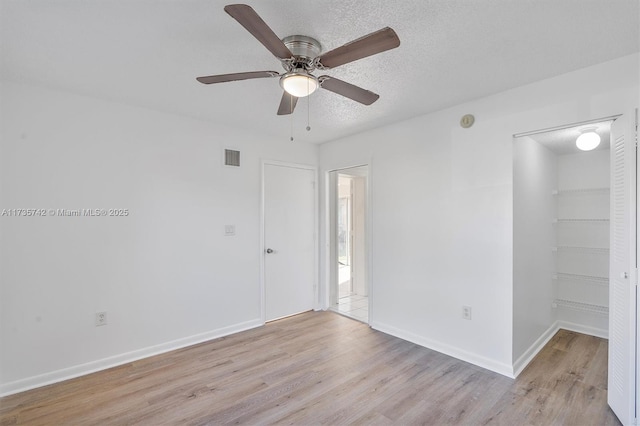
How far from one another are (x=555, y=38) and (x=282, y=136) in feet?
9.46

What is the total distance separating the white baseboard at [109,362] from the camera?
7.75ft

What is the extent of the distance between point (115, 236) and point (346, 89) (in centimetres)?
248

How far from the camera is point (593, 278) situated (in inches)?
131

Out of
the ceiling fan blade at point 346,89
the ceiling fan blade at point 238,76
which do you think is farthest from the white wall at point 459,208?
the ceiling fan blade at point 238,76

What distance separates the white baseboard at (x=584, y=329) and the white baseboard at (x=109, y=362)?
3.78 m

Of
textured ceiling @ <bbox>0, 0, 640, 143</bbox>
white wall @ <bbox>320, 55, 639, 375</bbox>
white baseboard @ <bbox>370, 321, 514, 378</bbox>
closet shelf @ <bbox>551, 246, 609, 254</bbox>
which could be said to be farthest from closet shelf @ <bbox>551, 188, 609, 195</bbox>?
white baseboard @ <bbox>370, 321, 514, 378</bbox>

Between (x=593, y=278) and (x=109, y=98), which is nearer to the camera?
(x=109, y=98)

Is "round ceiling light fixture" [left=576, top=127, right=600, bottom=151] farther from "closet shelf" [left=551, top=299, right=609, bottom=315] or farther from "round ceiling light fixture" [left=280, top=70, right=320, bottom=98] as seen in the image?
"round ceiling light fixture" [left=280, top=70, right=320, bottom=98]

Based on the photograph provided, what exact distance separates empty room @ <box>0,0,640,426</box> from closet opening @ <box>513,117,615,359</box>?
0.03m

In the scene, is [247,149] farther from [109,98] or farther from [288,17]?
[288,17]

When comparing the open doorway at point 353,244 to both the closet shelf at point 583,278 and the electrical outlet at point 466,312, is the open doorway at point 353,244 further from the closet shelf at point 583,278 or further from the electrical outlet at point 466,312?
the closet shelf at point 583,278

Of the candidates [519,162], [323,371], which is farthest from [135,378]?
[519,162]

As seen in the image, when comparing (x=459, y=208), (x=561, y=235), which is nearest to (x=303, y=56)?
(x=459, y=208)

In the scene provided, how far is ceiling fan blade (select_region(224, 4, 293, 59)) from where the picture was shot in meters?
1.16
